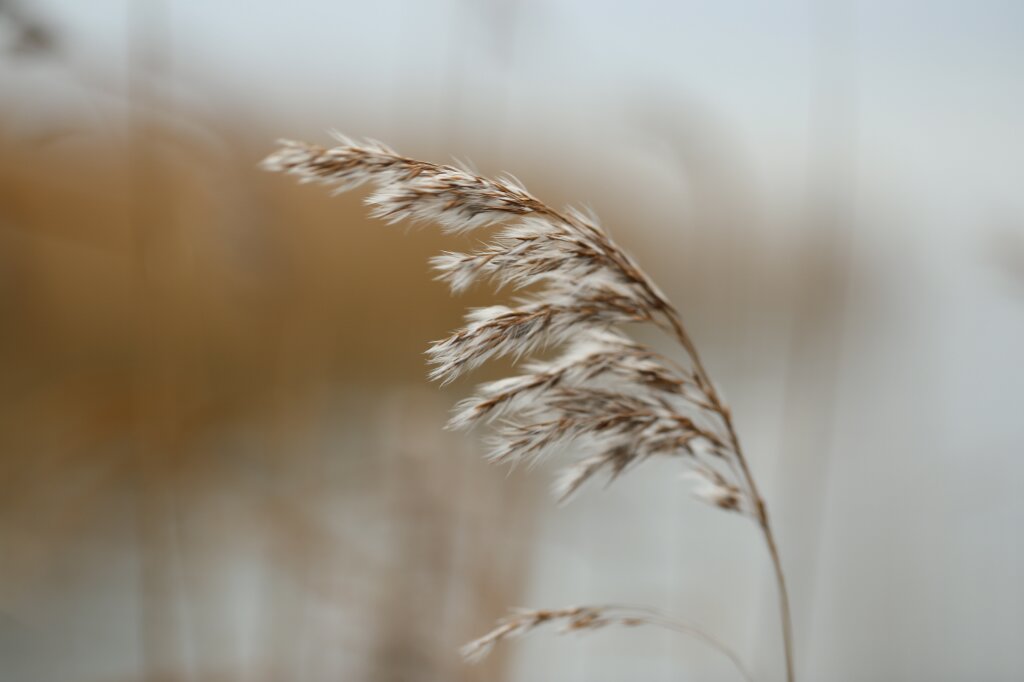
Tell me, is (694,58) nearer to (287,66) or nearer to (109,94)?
(287,66)

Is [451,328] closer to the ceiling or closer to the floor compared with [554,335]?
closer to the floor

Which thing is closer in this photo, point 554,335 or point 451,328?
point 554,335

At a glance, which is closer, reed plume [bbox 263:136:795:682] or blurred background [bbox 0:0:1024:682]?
reed plume [bbox 263:136:795:682]

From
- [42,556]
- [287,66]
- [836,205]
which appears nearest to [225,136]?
[287,66]

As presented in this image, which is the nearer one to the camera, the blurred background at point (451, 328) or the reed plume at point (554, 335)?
the reed plume at point (554, 335)
